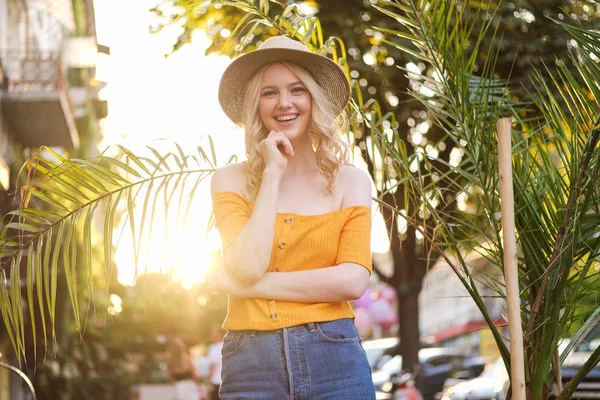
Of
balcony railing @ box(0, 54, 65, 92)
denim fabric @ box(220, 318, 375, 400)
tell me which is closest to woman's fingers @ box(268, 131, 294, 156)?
denim fabric @ box(220, 318, 375, 400)

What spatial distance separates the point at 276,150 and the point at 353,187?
9.4 inches

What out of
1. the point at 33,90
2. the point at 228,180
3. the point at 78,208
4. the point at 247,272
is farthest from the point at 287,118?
the point at 33,90

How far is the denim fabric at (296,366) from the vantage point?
218 cm

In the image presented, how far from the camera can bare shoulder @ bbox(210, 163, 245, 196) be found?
7.93ft

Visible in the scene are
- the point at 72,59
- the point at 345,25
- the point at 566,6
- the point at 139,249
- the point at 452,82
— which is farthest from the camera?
the point at 72,59

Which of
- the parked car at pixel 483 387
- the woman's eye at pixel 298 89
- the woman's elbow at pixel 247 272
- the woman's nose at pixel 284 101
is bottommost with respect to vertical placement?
the parked car at pixel 483 387

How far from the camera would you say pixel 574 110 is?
3230 millimetres

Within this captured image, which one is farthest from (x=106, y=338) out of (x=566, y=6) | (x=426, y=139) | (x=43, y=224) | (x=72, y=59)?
(x=43, y=224)

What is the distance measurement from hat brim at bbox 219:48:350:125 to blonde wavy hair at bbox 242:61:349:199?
0.09 ft

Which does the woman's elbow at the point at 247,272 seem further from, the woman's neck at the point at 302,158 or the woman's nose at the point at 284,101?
the woman's nose at the point at 284,101

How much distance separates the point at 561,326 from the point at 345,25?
20.8 feet

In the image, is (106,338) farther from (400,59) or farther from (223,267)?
(223,267)

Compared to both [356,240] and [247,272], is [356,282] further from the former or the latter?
[247,272]

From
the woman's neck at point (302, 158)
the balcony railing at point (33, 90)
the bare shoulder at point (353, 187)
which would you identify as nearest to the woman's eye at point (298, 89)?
the woman's neck at point (302, 158)
